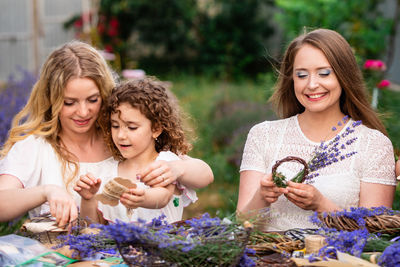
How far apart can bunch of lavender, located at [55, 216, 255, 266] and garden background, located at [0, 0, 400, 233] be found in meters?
3.54

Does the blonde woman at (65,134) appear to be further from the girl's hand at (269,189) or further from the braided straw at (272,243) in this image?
the braided straw at (272,243)

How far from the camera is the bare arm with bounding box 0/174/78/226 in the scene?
2.09 metres

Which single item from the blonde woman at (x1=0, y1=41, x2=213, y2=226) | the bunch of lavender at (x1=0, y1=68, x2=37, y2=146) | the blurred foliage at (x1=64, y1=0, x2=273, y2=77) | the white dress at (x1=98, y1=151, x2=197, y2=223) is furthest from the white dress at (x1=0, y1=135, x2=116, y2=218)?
the blurred foliage at (x1=64, y1=0, x2=273, y2=77)

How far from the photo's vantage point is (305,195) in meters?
2.29

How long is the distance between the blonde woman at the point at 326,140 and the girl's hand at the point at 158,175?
42cm

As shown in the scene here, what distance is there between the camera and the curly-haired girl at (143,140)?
2570 mm

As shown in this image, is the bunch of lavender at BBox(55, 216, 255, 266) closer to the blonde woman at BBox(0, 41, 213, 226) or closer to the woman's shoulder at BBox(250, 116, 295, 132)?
the blonde woman at BBox(0, 41, 213, 226)

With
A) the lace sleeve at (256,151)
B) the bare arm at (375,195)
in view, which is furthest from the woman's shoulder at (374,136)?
the lace sleeve at (256,151)

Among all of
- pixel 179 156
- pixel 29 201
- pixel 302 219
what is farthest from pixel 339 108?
pixel 29 201

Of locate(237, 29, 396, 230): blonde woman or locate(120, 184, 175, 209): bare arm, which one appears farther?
locate(237, 29, 396, 230): blonde woman

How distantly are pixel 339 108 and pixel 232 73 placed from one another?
992 centimetres

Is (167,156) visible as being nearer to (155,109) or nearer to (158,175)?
(155,109)

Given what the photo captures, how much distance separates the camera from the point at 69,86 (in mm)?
2668

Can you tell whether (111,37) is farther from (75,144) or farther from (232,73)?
(75,144)
